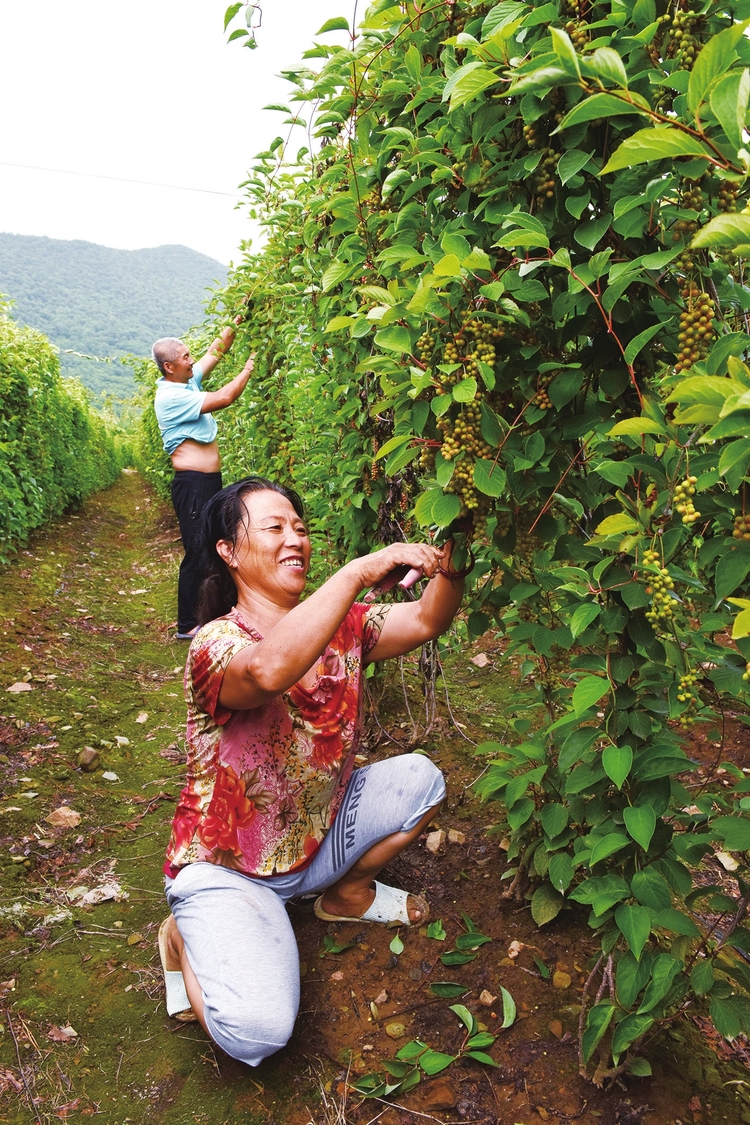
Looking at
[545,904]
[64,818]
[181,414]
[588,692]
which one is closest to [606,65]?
[588,692]

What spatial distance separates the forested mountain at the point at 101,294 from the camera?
153 ft

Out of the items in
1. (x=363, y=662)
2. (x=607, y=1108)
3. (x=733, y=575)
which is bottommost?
(x=607, y=1108)

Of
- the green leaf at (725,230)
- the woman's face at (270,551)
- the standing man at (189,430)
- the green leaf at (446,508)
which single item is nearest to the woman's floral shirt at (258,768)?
the woman's face at (270,551)

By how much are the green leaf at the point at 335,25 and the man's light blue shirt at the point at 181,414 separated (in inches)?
126

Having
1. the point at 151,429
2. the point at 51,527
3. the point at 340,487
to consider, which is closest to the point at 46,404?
the point at 51,527

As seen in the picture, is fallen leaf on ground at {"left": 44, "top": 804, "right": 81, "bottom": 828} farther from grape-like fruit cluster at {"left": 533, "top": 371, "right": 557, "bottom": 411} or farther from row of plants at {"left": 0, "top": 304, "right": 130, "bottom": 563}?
row of plants at {"left": 0, "top": 304, "right": 130, "bottom": 563}

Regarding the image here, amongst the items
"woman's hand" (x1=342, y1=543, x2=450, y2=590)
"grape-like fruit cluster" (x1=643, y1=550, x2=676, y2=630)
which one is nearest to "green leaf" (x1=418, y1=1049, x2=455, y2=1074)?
"woman's hand" (x1=342, y1=543, x2=450, y2=590)

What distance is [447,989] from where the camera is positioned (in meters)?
1.93

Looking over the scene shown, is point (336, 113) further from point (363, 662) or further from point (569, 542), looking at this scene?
point (363, 662)

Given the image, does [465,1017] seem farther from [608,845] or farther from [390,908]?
[608,845]

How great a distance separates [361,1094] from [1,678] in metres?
3.23

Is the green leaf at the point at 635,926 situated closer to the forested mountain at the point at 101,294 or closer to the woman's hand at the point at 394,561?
the woman's hand at the point at 394,561

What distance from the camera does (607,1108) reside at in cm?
155

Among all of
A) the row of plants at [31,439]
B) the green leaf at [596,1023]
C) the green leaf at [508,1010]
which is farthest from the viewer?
the row of plants at [31,439]
